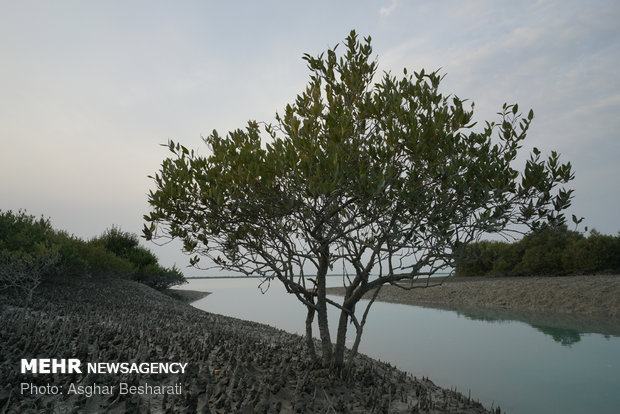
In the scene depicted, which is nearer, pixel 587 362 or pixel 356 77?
pixel 356 77

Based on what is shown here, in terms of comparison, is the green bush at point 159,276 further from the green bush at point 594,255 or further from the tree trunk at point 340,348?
the green bush at point 594,255

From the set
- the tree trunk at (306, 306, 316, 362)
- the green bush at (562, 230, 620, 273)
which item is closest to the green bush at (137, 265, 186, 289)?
the tree trunk at (306, 306, 316, 362)

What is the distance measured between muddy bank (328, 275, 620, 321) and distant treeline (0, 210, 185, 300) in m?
19.6

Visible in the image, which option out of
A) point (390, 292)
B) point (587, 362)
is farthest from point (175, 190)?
point (390, 292)

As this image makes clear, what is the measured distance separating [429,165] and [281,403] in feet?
17.3

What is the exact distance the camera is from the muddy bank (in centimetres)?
2592

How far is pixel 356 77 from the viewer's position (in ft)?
26.8

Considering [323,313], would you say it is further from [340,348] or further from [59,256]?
[59,256]

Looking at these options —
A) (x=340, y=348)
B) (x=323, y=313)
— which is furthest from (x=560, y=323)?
(x=323, y=313)

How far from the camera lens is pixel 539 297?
2980cm

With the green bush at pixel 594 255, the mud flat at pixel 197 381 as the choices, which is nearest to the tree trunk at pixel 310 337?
the mud flat at pixel 197 381

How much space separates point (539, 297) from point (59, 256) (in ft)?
112

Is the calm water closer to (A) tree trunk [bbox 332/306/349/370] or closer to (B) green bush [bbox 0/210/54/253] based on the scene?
(A) tree trunk [bbox 332/306/349/370]

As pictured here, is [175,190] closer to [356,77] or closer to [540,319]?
[356,77]
